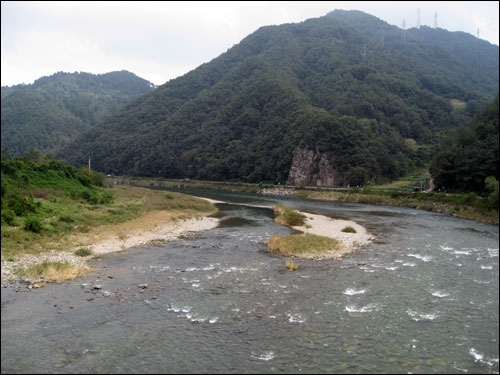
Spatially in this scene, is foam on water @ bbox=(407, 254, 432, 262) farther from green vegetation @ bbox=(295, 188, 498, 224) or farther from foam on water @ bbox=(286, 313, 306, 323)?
green vegetation @ bbox=(295, 188, 498, 224)

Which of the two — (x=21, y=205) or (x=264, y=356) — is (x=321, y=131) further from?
(x=264, y=356)

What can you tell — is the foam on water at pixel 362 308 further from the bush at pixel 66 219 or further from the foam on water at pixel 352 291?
the bush at pixel 66 219

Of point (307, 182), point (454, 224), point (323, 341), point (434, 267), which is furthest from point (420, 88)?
point (323, 341)

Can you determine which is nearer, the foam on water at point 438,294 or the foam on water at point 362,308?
the foam on water at point 362,308

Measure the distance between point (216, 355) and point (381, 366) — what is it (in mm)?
5310

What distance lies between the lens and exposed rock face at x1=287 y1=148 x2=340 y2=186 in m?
121

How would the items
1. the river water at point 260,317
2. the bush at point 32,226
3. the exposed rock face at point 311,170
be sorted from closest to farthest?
the river water at point 260,317 < the bush at point 32,226 < the exposed rock face at point 311,170

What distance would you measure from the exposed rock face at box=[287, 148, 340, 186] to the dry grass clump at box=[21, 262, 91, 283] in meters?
107

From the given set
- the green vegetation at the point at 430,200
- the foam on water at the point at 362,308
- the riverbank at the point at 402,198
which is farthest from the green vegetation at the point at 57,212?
the riverbank at the point at 402,198

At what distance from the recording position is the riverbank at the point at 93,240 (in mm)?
18500

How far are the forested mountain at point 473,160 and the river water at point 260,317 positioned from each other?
37.6 m

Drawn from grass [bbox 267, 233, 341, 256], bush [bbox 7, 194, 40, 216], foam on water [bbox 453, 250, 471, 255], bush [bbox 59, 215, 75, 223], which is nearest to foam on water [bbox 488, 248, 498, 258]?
foam on water [bbox 453, 250, 471, 255]

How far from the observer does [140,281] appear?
18750mm

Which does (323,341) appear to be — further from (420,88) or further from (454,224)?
(420,88)
